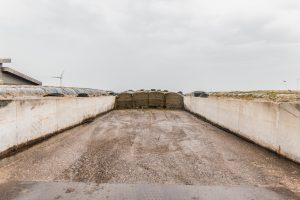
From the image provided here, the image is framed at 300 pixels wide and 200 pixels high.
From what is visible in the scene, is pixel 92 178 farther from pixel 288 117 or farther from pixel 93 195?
pixel 288 117

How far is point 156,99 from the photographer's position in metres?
33.8

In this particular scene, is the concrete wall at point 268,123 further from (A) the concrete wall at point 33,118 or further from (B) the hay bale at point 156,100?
(B) the hay bale at point 156,100

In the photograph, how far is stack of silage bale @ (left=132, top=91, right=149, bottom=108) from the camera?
3328 centimetres

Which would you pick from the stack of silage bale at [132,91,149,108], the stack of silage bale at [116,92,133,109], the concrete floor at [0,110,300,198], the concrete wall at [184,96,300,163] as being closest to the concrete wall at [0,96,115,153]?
the concrete floor at [0,110,300,198]

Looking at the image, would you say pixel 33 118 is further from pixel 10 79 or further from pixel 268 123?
pixel 10 79

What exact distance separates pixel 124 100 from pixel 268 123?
2465 cm

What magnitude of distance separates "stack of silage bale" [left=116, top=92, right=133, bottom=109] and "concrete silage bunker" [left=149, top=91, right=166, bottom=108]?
2.45 m

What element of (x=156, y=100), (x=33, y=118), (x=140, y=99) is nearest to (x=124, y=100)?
(x=140, y=99)

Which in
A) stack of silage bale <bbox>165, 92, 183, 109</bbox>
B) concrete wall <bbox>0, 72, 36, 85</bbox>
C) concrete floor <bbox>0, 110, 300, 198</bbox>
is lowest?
concrete floor <bbox>0, 110, 300, 198</bbox>

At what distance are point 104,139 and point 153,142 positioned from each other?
187 cm

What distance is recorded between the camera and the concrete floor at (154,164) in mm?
5781

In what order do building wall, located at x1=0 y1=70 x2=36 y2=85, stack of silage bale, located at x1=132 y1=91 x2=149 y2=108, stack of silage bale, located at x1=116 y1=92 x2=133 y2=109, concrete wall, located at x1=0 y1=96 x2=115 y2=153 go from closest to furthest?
concrete wall, located at x1=0 y1=96 x2=115 y2=153 → stack of silage bale, located at x1=116 y1=92 x2=133 y2=109 → stack of silage bale, located at x1=132 y1=91 x2=149 y2=108 → building wall, located at x1=0 y1=70 x2=36 y2=85

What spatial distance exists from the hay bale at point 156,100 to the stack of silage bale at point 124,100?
2436mm

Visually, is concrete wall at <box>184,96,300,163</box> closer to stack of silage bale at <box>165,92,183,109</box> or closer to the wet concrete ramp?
the wet concrete ramp
